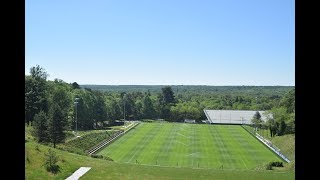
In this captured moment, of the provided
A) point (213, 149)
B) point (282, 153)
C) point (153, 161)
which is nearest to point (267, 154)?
point (282, 153)

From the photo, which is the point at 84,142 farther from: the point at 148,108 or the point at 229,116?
the point at 229,116

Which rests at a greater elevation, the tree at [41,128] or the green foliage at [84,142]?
the tree at [41,128]

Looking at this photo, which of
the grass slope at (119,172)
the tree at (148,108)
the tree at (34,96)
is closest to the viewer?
the grass slope at (119,172)

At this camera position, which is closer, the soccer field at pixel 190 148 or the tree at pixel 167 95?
the soccer field at pixel 190 148

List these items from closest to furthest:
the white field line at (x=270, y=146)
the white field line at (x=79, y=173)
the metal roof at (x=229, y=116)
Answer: the white field line at (x=79, y=173)
the white field line at (x=270, y=146)
the metal roof at (x=229, y=116)

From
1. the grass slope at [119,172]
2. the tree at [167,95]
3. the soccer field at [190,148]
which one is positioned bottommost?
the soccer field at [190,148]

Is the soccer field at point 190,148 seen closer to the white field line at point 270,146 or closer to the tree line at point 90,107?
the white field line at point 270,146

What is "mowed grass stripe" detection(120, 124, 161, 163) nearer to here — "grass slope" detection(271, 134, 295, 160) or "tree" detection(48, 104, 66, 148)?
"tree" detection(48, 104, 66, 148)

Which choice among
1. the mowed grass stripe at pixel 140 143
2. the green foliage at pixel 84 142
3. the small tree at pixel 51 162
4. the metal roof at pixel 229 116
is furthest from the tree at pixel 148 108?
the small tree at pixel 51 162
